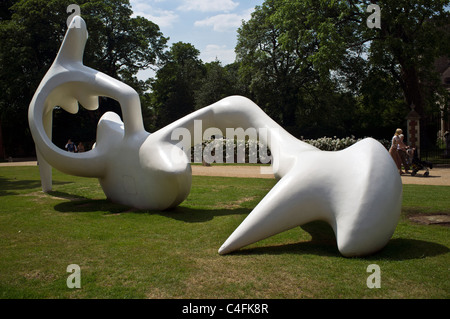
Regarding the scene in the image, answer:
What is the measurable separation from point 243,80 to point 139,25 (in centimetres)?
1181

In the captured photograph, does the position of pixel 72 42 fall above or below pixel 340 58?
below

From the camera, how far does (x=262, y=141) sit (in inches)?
303

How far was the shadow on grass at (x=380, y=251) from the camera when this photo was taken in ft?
17.5

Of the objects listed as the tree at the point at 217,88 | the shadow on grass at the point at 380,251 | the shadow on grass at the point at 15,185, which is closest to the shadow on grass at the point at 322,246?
the shadow on grass at the point at 380,251

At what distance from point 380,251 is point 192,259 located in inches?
109

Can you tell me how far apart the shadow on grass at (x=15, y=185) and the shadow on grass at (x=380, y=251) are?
388 inches

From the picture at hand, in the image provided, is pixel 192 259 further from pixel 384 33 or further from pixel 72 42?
pixel 384 33

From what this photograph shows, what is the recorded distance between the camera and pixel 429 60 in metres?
19.9

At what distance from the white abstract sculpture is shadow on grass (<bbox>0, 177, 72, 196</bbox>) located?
1.55m

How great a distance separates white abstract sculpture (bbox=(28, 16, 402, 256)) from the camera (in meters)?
5.11

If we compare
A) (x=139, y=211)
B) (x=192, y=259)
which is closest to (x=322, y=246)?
(x=192, y=259)

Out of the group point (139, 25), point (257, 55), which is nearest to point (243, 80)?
point (257, 55)

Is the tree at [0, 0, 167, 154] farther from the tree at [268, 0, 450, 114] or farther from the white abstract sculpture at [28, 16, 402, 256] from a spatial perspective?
the white abstract sculpture at [28, 16, 402, 256]

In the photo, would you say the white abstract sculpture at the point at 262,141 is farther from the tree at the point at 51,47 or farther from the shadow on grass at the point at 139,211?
the tree at the point at 51,47
